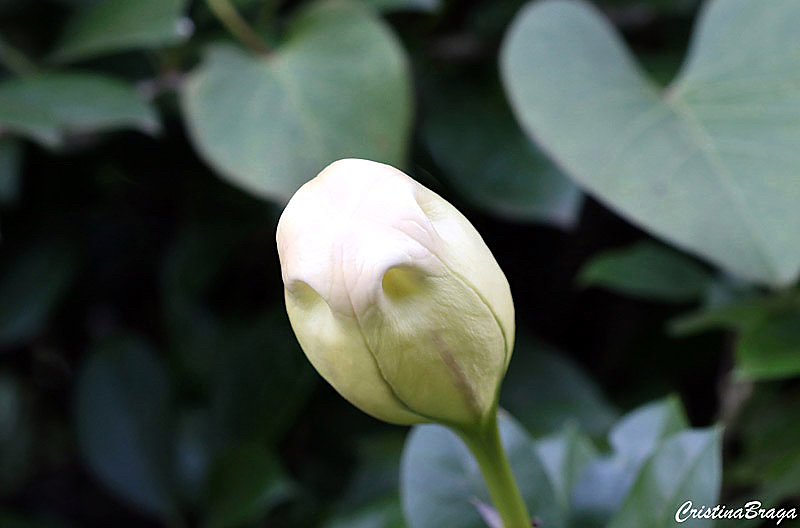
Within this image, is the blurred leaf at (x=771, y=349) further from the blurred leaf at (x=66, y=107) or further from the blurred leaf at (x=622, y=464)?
the blurred leaf at (x=66, y=107)

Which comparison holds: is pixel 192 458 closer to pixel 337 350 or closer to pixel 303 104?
pixel 303 104

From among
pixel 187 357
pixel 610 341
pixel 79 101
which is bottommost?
pixel 187 357

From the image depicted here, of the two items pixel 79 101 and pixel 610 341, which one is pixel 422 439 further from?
pixel 610 341

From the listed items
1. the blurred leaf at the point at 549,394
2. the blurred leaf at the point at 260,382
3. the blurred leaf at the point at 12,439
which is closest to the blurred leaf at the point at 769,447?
the blurred leaf at the point at 549,394

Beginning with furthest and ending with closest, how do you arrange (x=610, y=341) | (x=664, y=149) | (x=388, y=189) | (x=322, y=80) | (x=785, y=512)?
(x=610, y=341) < (x=322, y=80) < (x=664, y=149) < (x=785, y=512) < (x=388, y=189)

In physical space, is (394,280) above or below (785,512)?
above

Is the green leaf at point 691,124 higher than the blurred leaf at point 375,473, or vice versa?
the green leaf at point 691,124

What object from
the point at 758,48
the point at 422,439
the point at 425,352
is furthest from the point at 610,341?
the point at 425,352
